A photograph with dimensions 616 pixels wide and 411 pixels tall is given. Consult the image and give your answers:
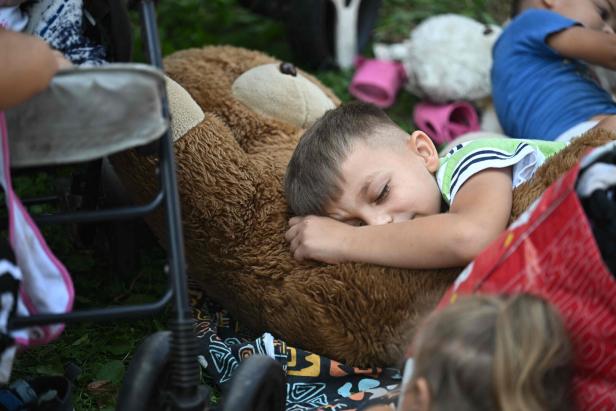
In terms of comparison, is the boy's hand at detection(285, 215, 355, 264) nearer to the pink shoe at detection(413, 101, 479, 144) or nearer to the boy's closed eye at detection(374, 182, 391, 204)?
the boy's closed eye at detection(374, 182, 391, 204)

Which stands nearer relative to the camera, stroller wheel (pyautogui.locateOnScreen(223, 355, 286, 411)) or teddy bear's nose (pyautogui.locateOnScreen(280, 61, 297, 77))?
stroller wheel (pyautogui.locateOnScreen(223, 355, 286, 411))

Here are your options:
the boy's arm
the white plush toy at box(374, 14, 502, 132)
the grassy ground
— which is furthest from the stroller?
the white plush toy at box(374, 14, 502, 132)

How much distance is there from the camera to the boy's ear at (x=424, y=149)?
2133 mm

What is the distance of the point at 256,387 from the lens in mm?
1674

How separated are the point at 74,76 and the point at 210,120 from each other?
0.66 m

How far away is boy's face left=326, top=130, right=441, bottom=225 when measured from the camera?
79.7 inches

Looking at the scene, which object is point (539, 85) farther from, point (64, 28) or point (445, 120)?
point (64, 28)

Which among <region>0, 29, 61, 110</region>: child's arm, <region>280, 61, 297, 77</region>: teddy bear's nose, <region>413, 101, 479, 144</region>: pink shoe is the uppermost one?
<region>0, 29, 61, 110</region>: child's arm

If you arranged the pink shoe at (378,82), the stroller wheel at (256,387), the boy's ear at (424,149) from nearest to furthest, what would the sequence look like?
the stroller wheel at (256,387), the boy's ear at (424,149), the pink shoe at (378,82)

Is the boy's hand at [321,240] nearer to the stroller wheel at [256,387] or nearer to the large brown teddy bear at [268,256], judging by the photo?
the large brown teddy bear at [268,256]

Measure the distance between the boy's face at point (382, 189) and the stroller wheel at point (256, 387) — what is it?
440mm

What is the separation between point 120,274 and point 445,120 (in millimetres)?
1392

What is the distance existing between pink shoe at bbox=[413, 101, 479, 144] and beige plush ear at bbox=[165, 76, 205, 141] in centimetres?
133

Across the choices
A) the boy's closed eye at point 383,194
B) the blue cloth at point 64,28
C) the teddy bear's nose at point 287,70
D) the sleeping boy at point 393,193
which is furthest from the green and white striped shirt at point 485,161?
the blue cloth at point 64,28
